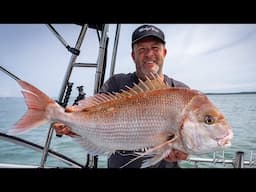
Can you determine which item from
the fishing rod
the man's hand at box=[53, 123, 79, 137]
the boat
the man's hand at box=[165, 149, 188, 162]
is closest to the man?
the man's hand at box=[165, 149, 188, 162]

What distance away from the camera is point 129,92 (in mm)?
1263

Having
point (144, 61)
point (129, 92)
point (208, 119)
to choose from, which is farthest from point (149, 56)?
point (208, 119)

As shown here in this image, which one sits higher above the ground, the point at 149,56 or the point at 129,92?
the point at 149,56

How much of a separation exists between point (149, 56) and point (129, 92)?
30 cm

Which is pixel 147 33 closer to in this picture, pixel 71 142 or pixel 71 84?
pixel 71 84

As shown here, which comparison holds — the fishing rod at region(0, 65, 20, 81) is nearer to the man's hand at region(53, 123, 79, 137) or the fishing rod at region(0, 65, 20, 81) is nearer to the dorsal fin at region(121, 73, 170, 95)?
the man's hand at region(53, 123, 79, 137)

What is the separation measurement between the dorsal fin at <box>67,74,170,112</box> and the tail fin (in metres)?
0.11

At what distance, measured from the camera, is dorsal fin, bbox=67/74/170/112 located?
4.09 ft

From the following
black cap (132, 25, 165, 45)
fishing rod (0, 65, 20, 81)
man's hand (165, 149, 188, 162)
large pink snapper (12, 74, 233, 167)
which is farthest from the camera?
fishing rod (0, 65, 20, 81)

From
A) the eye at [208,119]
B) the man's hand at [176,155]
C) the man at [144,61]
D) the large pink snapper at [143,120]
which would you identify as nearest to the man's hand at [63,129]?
the large pink snapper at [143,120]
